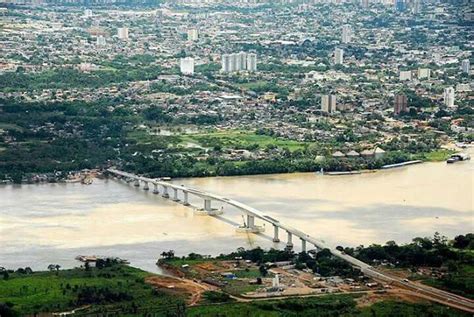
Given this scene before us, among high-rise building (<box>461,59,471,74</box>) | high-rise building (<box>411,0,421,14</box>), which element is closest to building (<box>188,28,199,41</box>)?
high-rise building (<box>411,0,421,14</box>)

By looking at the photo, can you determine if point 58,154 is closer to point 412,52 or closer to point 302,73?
point 302,73

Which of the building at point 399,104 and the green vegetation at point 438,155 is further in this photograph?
the building at point 399,104

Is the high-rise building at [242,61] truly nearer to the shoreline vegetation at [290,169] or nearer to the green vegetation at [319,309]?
the shoreline vegetation at [290,169]

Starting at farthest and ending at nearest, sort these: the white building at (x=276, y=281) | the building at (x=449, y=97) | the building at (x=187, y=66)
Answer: the building at (x=187, y=66)
the building at (x=449, y=97)
the white building at (x=276, y=281)

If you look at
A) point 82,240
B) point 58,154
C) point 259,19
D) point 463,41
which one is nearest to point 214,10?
point 259,19

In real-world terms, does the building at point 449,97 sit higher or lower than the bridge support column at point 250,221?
higher

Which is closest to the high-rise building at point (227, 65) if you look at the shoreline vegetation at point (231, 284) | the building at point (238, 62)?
the building at point (238, 62)

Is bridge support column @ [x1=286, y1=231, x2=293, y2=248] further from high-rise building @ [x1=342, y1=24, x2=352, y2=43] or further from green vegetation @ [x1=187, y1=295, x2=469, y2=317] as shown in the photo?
high-rise building @ [x1=342, y1=24, x2=352, y2=43]
